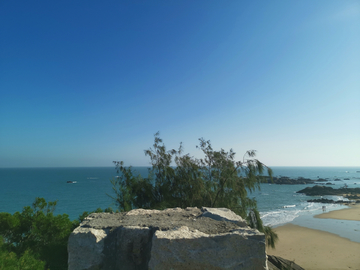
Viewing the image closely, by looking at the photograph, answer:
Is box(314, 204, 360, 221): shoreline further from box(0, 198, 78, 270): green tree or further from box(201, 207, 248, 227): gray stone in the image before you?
box(0, 198, 78, 270): green tree

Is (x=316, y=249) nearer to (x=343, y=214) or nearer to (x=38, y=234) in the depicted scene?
(x=343, y=214)

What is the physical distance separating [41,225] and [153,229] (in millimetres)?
5303

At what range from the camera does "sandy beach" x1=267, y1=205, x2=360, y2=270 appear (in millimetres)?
14523

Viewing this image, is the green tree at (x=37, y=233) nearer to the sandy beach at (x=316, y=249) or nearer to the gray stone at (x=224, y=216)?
the gray stone at (x=224, y=216)

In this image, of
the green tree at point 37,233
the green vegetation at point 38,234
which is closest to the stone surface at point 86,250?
the green vegetation at point 38,234

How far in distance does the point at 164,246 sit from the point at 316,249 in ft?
65.1

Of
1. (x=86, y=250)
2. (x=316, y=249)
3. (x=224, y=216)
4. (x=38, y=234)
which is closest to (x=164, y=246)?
(x=86, y=250)

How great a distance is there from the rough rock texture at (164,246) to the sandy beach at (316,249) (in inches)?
567

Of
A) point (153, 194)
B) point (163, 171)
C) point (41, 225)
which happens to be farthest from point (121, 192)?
point (41, 225)

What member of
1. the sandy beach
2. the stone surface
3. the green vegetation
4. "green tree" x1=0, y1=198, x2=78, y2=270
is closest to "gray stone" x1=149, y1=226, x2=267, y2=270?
the stone surface

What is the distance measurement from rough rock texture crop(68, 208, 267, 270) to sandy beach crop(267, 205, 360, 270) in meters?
14.4

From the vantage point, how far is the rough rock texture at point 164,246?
296 cm

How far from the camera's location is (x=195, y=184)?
10.2 meters

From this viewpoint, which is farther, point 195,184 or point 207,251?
point 195,184
